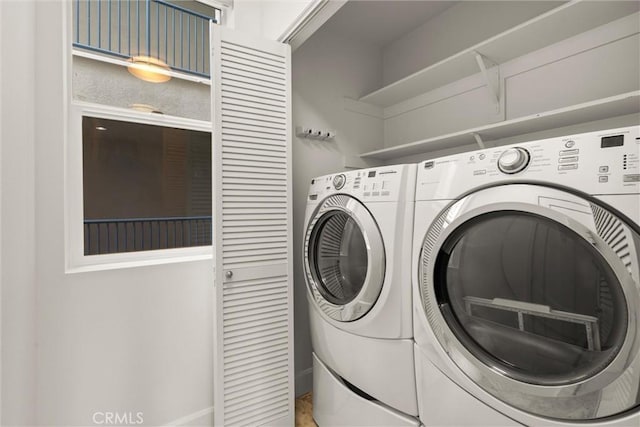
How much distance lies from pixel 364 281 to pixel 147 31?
1703 millimetres

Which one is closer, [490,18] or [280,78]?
[280,78]

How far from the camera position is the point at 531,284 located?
932 millimetres

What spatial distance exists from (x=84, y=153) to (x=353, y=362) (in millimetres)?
1599

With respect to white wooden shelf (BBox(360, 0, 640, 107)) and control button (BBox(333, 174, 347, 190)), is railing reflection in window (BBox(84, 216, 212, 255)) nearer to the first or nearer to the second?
control button (BBox(333, 174, 347, 190))

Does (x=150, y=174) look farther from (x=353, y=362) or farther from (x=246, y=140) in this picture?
(x=353, y=362)

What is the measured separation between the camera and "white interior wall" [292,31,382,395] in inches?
81.4

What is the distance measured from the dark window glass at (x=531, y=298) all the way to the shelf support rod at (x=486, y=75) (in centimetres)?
125

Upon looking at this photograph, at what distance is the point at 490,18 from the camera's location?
76.7 inches

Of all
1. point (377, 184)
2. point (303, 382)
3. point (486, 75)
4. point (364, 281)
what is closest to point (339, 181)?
point (377, 184)

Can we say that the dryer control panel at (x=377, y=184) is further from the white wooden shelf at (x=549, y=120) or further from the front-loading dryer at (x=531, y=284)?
the white wooden shelf at (x=549, y=120)

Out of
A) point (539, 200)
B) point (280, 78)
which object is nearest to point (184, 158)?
point (280, 78)

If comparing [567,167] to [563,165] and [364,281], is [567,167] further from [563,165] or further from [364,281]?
[364,281]

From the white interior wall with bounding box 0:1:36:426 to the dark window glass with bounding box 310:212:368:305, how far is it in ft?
3.96

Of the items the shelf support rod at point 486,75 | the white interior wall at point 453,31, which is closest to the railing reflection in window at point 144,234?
the shelf support rod at point 486,75
